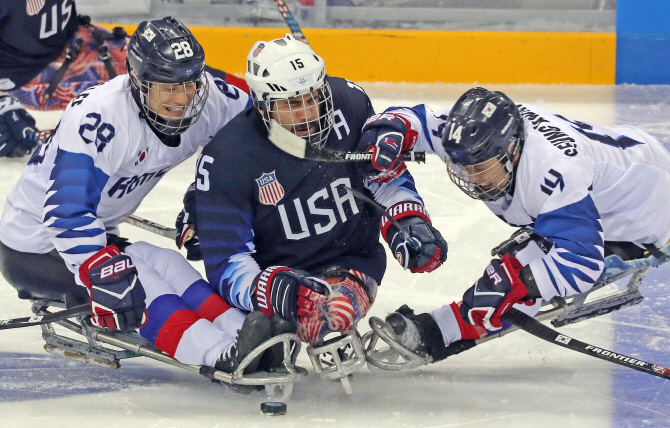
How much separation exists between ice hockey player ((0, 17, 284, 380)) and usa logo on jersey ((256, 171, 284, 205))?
0.30 metres

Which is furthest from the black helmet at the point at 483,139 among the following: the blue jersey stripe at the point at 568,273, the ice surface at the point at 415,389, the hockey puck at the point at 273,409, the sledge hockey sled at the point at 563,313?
the hockey puck at the point at 273,409

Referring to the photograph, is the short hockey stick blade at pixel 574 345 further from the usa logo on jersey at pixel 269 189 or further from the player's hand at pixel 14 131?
the player's hand at pixel 14 131

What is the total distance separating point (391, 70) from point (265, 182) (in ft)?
11.6

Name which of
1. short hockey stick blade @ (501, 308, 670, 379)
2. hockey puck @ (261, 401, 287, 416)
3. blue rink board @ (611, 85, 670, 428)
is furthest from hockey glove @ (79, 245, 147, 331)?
blue rink board @ (611, 85, 670, 428)

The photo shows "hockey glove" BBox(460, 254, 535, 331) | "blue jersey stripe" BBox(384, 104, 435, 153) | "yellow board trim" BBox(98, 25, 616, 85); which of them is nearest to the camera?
"hockey glove" BBox(460, 254, 535, 331)

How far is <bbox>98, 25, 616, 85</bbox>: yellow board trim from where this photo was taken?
591 centimetres

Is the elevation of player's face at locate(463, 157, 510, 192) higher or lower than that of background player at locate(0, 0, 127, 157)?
higher

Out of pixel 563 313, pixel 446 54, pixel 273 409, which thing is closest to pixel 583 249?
pixel 563 313

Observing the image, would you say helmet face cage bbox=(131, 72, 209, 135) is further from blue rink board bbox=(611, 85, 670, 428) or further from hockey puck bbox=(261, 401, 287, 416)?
blue rink board bbox=(611, 85, 670, 428)

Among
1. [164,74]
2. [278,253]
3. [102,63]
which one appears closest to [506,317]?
[278,253]

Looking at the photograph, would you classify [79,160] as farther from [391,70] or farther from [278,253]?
[391,70]

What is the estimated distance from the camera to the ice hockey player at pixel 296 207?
8.64 ft

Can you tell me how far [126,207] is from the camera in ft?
10.1

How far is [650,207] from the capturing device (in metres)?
2.78
